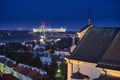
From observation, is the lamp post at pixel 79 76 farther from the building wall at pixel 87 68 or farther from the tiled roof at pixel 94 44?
the tiled roof at pixel 94 44

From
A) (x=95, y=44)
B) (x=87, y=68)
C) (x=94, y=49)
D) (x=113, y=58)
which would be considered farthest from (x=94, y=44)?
(x=113, y=58)

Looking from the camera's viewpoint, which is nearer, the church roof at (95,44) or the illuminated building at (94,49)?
the illuminated building at (94,49)

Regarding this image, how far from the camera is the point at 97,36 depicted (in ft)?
45.5

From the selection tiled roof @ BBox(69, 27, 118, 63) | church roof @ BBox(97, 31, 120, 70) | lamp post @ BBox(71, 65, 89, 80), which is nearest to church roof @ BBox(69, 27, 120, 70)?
tiled roof @ BBox(69, 27, 118, 63)

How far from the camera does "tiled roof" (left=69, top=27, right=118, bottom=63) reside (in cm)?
1295

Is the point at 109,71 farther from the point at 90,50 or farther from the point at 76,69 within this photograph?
the point at 76,69

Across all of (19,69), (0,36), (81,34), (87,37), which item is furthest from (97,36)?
(0,36)

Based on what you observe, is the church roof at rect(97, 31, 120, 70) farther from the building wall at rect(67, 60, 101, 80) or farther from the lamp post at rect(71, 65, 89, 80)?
the lamp post at rect(71, 65, 89, 80)

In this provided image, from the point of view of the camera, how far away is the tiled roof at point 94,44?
13.0 metres

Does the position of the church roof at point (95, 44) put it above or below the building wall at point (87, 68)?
above

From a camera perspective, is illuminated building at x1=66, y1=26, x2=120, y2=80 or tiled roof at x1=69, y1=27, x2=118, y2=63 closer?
illuminated building at x1=66, y1=26, x2=120, y2=80

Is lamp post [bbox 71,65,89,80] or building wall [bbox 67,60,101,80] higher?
building wall [bbox 67,60,101,80]

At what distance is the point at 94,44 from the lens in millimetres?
13578

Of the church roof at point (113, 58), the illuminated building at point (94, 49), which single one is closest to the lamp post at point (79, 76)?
the illuminated building at point (94, 49)
